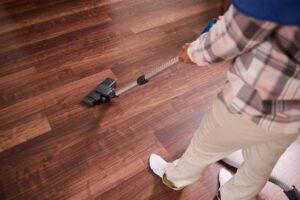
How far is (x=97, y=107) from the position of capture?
1.60m

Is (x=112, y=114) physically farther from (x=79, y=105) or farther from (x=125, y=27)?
(x=125, y=27)

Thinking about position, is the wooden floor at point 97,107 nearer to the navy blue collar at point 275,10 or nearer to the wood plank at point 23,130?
the wood plank at point 23,130

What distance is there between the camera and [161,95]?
167 centimetres

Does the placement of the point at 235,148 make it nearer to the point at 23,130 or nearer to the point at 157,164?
the point at 157,164

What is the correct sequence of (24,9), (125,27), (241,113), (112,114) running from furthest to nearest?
(24,9)
(125,27)
(112,114)
(241,113)

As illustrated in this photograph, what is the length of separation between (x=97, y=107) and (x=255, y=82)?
116cm

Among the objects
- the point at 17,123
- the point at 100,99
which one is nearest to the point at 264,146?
the point at 100,99

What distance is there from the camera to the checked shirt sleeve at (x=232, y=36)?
20.9 inches

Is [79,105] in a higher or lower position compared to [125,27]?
lower

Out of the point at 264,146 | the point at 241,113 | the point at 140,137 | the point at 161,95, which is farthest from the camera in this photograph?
the point at 161,95

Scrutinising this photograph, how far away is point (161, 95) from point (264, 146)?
935 millimetres

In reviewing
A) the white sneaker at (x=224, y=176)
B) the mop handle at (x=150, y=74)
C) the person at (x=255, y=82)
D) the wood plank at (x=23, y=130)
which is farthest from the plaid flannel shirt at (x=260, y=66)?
the wood plank at (x=23, y=130)

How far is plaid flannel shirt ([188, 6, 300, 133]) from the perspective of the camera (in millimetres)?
535

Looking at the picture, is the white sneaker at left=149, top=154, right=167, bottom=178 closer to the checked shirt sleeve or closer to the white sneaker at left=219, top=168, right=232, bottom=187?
the white sneaker at left=219, top=168, right=232, bottom=187
